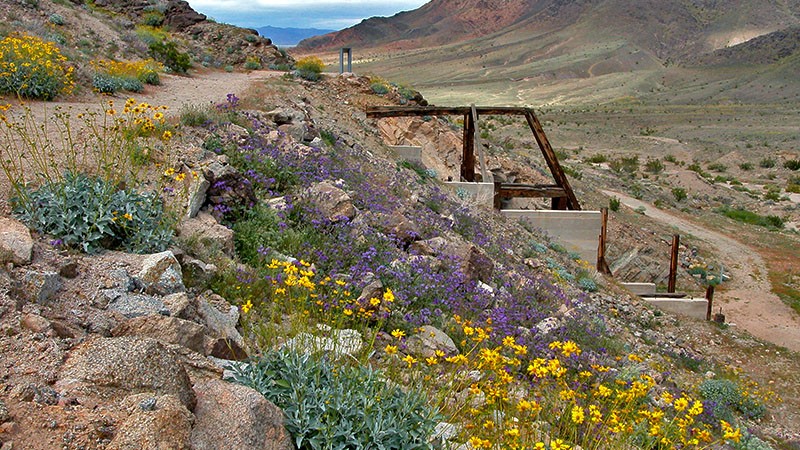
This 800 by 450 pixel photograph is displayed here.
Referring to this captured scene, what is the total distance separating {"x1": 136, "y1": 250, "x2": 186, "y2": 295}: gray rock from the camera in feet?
13.3

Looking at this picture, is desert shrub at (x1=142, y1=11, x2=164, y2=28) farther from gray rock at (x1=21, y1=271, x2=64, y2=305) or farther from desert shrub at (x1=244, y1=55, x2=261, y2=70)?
gray rock at (x1=21, y1=271, x2=64, y2=305)

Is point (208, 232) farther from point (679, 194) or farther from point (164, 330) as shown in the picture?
point (679, 194)

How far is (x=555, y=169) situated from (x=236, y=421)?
14.2 metres

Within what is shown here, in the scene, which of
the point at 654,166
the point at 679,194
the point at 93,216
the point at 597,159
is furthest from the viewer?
the point at 597,159

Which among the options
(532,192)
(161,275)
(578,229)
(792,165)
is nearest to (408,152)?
(532,192)

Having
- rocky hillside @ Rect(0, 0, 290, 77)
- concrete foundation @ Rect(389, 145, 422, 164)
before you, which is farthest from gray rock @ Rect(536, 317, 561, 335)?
rocky hillside @ Rect(0, 0, 290, 77)

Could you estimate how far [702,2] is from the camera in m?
136

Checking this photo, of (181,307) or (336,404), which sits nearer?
(336,404)

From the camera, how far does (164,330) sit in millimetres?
3416

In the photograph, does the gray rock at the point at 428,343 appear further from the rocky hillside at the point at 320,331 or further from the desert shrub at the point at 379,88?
the desert shrub at the point at 379,88

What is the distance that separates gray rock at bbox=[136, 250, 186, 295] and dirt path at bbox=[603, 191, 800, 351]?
1211cm

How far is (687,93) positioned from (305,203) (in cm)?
7900

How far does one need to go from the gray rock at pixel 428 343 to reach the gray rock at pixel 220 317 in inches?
51.9

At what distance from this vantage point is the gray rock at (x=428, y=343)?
188 inches
